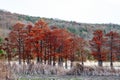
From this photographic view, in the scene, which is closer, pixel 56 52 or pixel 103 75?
pixel 103 75

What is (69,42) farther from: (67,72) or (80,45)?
(67,72)

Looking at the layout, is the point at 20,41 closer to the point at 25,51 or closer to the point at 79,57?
the point at 25,51

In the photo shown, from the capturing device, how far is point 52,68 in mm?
57688

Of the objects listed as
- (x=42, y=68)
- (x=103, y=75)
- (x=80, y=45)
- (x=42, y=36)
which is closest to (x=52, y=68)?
(x=42, y=68)

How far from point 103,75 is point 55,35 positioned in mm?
29534

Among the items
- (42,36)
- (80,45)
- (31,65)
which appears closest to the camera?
(31,65)

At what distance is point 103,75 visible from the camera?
55531 mm

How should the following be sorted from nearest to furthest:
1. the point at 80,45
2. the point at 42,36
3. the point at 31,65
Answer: the point at 31,65
the point at 42,36
the point at 80,45

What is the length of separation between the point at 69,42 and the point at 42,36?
5.90 metres

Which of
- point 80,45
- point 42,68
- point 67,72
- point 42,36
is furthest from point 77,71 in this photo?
point 80,45

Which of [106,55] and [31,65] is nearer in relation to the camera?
[31,65]

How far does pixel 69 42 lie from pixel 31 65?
29783mm

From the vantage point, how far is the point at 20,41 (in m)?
83.6

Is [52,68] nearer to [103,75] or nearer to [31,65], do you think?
[31,65]
